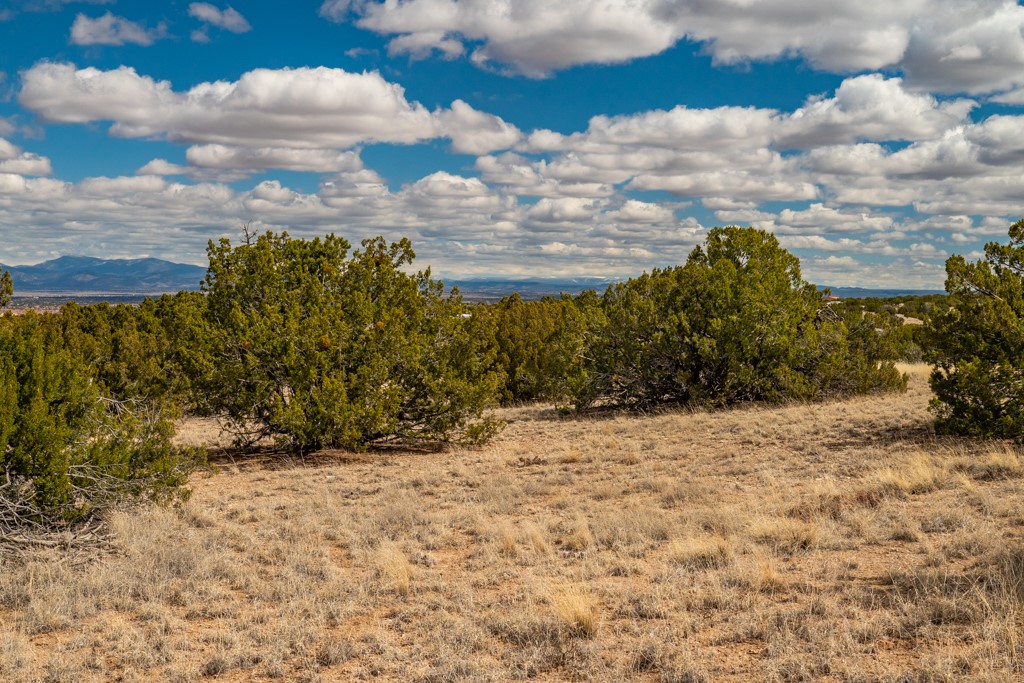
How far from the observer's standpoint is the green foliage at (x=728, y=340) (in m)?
18.0

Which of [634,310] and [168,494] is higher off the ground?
[634,310]

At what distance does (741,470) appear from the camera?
11312mm

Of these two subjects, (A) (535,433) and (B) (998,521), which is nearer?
(B) (998,521)

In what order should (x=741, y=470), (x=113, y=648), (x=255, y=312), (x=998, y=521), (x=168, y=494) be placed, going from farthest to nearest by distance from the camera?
(x=255, y=312), (x=741, y=470), (x=168, y=494), (x=998, y=521), (x=113, y=648)

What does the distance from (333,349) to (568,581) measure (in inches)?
311

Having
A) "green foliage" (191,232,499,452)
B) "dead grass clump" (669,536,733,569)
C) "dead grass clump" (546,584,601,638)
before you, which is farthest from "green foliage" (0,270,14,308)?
"dead grass clump" (669,536,733,569)

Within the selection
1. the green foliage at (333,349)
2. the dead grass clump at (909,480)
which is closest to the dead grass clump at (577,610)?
the dead grass clump at (909,480)

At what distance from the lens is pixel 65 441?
8.01 m

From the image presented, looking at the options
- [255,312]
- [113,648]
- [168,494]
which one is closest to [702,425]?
[255,312]

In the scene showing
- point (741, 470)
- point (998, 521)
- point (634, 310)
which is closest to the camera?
point (998, 521)

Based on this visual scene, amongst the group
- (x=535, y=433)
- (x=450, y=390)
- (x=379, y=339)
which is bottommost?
(x=535, y=433)

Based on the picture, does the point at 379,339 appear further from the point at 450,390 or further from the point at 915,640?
the point at 915,640

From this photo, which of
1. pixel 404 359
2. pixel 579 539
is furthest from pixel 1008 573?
pixel 404 359

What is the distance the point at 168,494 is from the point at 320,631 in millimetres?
4084
